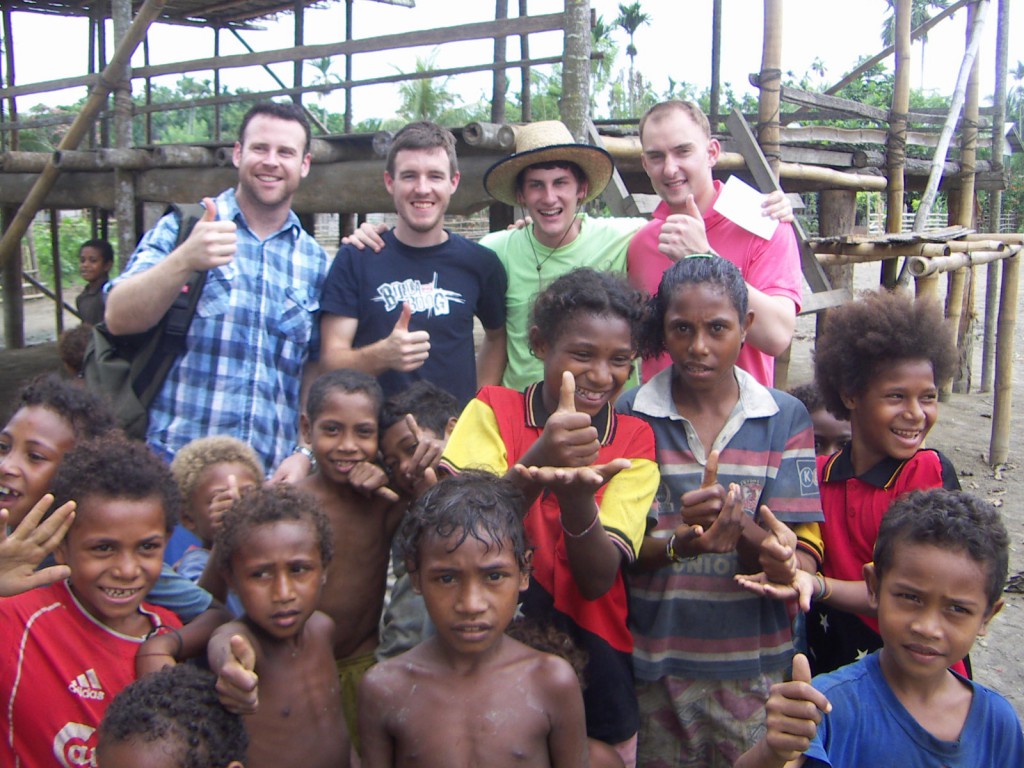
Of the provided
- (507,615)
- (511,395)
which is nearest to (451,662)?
(507,615)

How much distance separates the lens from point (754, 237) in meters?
2.98

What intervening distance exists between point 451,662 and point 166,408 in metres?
1.55

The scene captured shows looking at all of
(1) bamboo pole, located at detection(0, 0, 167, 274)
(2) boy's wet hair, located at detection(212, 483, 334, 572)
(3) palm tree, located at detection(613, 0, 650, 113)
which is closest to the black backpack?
(2) boy's wet hair, located at detection(212, 483, 334, 572)

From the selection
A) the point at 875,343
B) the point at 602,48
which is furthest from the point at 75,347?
the point at 602,48

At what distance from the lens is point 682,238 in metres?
2.67

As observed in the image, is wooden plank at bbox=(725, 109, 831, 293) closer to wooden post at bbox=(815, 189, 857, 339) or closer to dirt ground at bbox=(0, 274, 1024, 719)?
dirt ground at bbox=(0, 274, 1024, 719)

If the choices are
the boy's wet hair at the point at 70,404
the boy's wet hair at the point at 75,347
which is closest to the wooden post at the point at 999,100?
the boy's wet hair at the point at 75,347

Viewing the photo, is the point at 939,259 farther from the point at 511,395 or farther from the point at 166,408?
the point at 166,408

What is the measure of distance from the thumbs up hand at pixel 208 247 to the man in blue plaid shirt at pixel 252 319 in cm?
16

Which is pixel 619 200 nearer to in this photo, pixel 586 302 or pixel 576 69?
pixel 576 69

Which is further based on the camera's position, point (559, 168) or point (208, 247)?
point (559, 168)

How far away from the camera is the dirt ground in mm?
4430

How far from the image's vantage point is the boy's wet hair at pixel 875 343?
2.49m

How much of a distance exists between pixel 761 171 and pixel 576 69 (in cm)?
132
